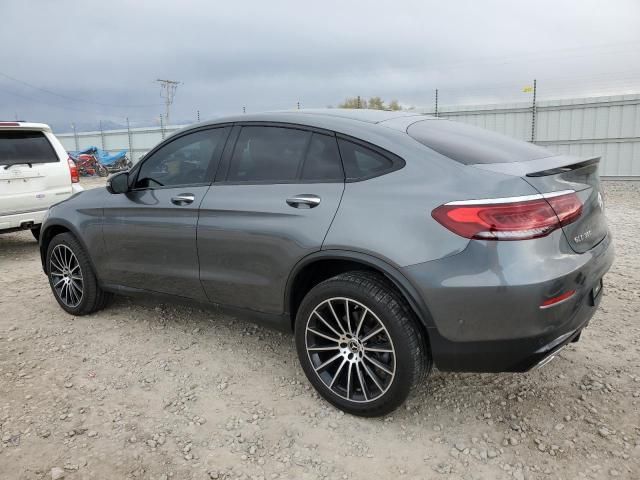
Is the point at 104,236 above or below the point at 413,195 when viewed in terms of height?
below

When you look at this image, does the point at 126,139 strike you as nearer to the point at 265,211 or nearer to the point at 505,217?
the point at 265,211

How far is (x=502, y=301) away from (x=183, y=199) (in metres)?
2.13

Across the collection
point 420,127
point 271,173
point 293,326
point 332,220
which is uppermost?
point 420,127

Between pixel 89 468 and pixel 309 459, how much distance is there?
1052 millimetres

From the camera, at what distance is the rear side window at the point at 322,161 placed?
2838mm

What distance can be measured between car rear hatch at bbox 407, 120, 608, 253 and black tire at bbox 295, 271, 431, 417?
0.78m

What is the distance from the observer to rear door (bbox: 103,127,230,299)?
344cm

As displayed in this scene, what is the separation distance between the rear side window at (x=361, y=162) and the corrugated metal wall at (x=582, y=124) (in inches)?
436

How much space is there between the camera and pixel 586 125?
13570mm

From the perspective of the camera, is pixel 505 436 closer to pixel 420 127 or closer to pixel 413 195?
pixel 413 195

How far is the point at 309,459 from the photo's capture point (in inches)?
99.1

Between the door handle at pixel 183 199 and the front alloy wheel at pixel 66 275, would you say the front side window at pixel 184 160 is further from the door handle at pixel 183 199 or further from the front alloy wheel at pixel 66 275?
the front alloy wheel at pixel 66 275

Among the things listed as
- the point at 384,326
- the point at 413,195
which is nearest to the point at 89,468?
the point at 384,326

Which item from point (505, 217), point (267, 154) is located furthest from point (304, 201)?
point (505, 217)
